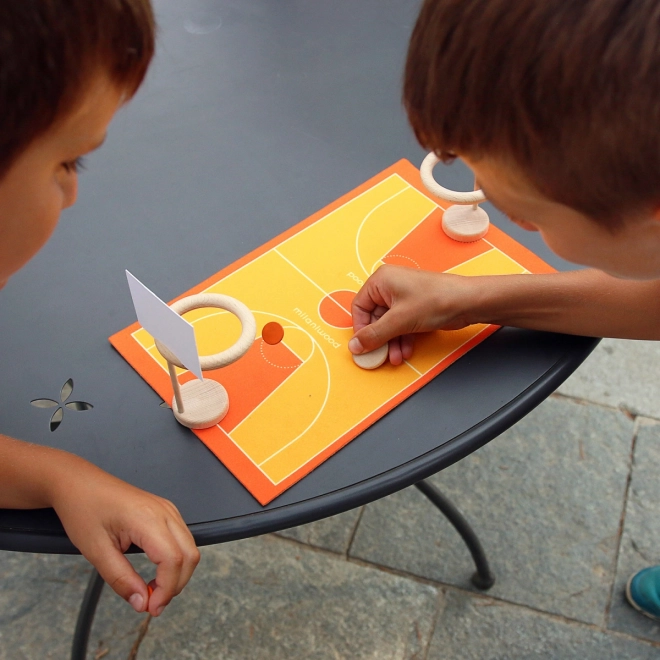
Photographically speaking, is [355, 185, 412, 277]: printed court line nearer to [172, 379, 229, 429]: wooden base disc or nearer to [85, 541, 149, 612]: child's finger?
[172, 379, 229, 429]: wooden base disc

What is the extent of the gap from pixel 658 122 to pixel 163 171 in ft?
2.19

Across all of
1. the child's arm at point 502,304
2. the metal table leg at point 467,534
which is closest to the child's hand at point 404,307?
the child's arm at point 502,304

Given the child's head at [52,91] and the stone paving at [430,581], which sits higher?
the child's head at [52,91]

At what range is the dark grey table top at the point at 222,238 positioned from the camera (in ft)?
2.36

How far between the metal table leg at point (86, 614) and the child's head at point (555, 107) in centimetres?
90

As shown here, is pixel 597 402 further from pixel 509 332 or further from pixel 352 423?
pixel 352 423

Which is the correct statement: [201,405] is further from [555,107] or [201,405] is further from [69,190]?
[555,107]

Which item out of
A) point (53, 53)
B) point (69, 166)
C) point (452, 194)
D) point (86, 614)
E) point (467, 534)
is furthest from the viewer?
point (467, 534)

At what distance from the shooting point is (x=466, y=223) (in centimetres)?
89

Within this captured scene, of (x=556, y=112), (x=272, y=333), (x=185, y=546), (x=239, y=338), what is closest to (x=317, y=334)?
(x=272, y=333)

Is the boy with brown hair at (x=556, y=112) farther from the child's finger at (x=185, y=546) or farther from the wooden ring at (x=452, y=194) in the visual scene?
the child's finger at (x=185, y=546)

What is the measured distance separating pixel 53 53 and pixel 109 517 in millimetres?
410

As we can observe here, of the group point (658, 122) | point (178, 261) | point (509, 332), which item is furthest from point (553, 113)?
point (178, 261)

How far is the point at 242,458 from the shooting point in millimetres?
726
